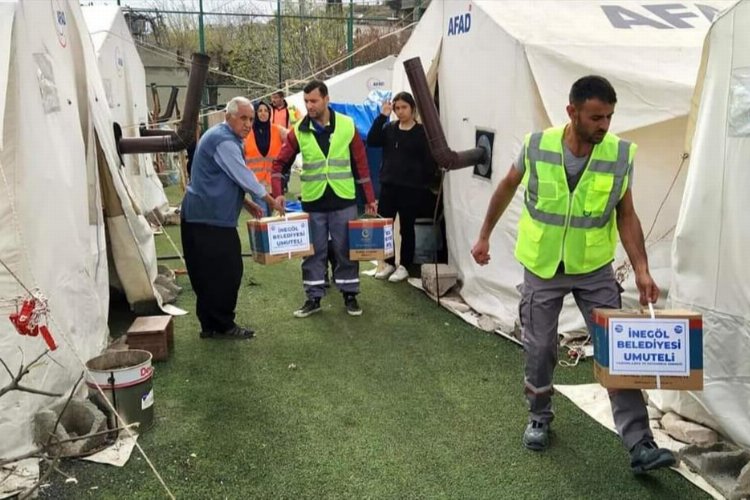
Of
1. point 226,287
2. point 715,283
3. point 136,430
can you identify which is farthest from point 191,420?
point 715,283

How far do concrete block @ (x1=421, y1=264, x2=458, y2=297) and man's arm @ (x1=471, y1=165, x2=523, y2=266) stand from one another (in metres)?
2.51

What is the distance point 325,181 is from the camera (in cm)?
547

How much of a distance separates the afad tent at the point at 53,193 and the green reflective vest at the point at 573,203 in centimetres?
225

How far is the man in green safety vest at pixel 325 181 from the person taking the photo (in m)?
5.47

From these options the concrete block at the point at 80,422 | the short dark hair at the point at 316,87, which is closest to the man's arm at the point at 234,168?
the short dark hair at the point at 316,87

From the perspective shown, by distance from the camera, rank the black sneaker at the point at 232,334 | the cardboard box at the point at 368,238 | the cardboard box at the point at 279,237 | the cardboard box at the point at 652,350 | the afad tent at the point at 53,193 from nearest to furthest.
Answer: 1. the cardboard box at the point at 652,350
2. the afad tent at the point at 53,193
3. the cardboard box at the point at 279,237
4. the black sneaker at the point at 232,334
5. the cardboard box at the point at 368,238

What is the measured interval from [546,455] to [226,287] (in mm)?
2638

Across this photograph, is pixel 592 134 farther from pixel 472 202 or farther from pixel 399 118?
pixel 399 118

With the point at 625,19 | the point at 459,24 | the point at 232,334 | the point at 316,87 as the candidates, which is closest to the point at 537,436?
the point at 232,334

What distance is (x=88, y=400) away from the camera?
3.69m

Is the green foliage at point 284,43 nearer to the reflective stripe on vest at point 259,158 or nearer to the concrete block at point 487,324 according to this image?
the reflective stripe on vest at point 259,158

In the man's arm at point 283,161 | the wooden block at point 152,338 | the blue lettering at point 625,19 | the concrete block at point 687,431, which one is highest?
the blue lettering at point 625,19

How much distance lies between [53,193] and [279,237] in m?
1.66

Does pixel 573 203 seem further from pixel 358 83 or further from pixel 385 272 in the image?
pixel 358 83
